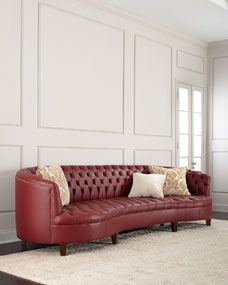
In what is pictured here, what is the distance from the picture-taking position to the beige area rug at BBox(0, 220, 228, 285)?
133 inches

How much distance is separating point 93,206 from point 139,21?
130 inches

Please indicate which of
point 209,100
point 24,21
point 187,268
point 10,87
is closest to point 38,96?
point 10,87

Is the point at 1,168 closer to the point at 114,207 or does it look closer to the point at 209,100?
the point at 114,207

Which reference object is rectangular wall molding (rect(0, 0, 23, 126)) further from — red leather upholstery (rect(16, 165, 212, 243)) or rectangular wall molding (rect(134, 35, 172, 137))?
rectangular wall molding (rect(134, 35, 172, 137))

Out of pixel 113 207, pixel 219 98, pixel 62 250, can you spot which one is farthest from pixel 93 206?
pixel 219 98

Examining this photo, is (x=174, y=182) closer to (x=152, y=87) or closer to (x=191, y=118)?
(x=152, y=87)

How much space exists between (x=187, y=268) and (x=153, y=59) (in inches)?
160

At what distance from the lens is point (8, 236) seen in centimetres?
483

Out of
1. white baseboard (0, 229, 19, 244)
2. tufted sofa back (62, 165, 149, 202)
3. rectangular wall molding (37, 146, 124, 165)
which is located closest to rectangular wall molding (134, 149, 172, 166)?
rectangular wall molding (37, 146, 124, 165)

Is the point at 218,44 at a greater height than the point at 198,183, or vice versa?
the point at 218,44

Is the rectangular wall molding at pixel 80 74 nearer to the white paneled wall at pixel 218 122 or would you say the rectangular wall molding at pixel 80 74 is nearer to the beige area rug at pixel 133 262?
the beige area rug at pixel 133 262

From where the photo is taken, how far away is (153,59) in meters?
7.01

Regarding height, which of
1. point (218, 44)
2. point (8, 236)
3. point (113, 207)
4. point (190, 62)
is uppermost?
point (218, 44)

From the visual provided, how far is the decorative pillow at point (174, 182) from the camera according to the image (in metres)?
5.92
